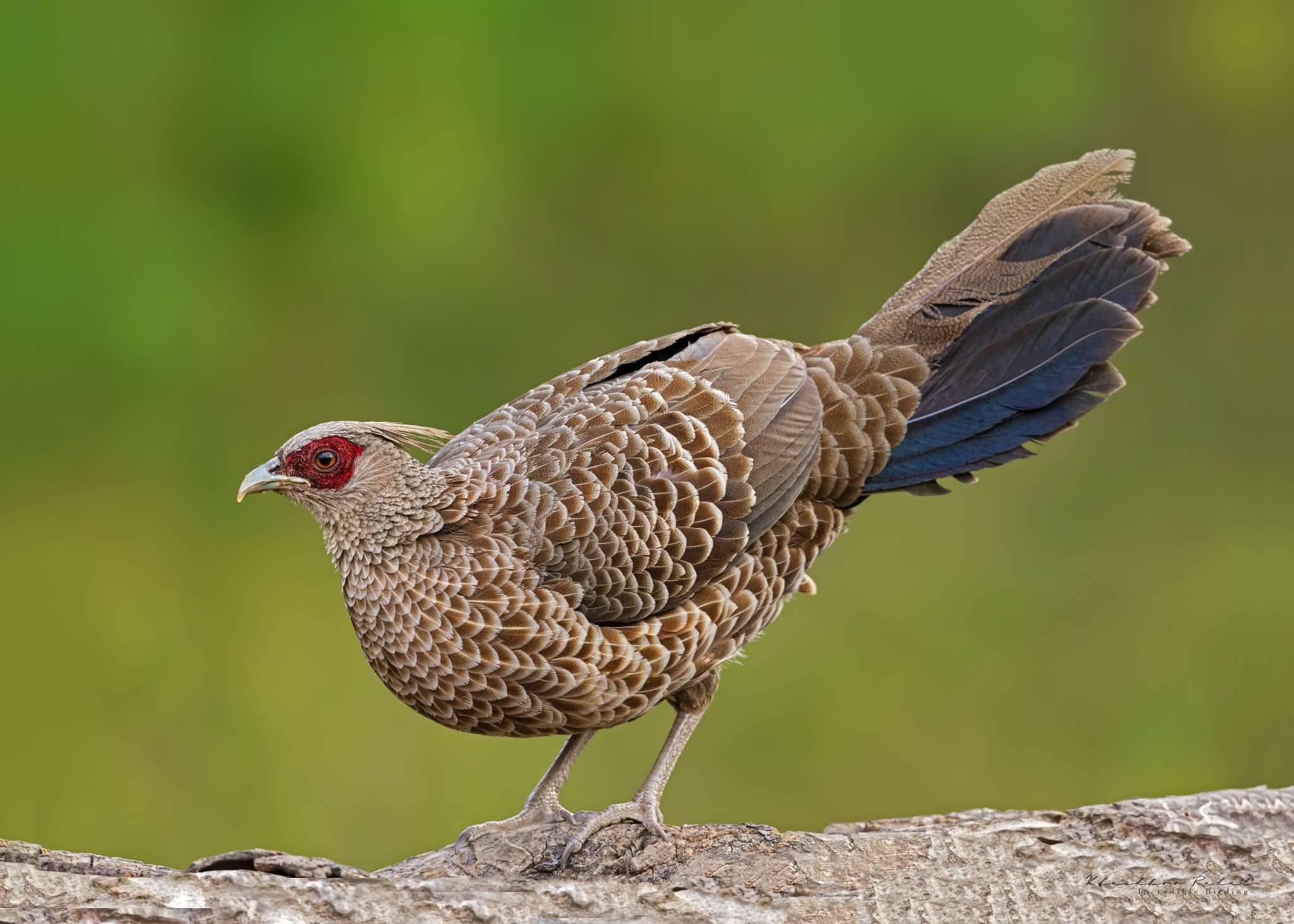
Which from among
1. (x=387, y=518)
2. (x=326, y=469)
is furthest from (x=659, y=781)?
(x=326, y=469)

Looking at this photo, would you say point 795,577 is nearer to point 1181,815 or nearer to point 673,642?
point 673,642

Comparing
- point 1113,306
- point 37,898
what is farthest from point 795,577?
point 37,898

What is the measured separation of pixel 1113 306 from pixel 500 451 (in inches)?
51.2

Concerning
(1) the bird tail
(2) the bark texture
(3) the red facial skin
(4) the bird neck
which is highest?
(1) the bird tail

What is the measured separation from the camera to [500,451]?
9.12ft

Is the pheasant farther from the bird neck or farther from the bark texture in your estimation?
the bark texture

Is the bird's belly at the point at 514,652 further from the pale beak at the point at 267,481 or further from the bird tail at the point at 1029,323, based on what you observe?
the bird tail at the point at 1029,323

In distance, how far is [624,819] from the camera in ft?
9.11

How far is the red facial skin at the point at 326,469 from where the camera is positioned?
Result: 2.59 meters

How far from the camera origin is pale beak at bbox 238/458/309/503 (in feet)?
8.38

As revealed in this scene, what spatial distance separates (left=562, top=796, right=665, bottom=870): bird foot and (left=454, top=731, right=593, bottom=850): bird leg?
11cm

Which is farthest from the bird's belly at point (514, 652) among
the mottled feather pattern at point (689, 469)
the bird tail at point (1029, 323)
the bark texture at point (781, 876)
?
the bird tail at point (1029, 323)

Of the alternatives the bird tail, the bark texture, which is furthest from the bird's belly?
the bird tail

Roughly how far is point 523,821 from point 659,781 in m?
0.30
